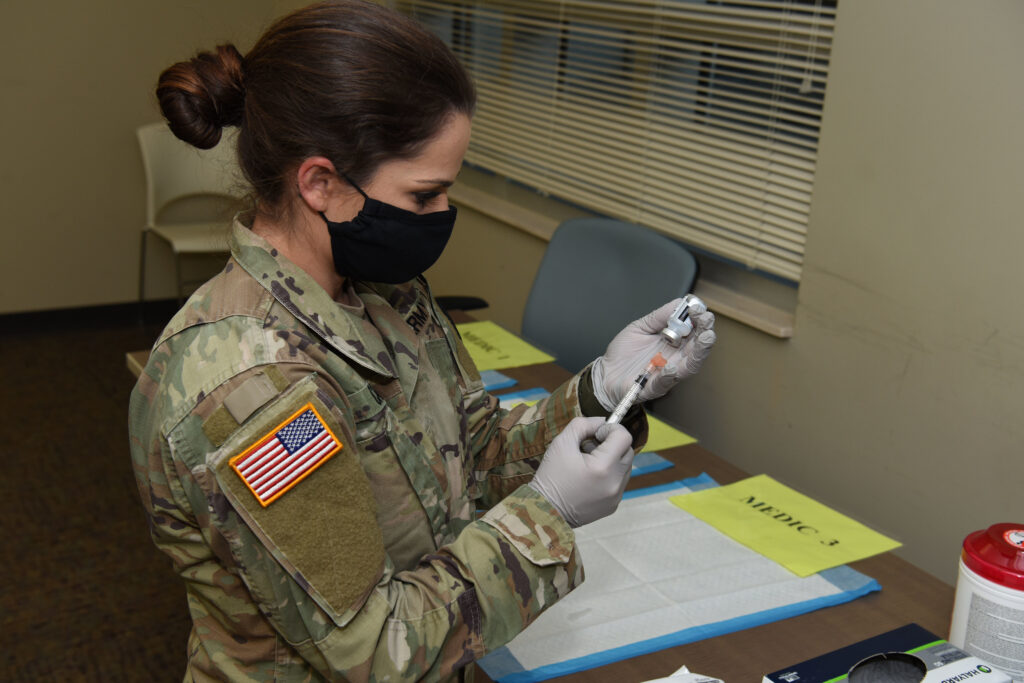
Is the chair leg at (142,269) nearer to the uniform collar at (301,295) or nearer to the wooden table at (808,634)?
the uniform collar at (301,295)

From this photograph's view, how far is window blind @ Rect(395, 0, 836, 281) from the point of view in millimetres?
2092

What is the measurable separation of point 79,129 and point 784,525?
374 centimetres

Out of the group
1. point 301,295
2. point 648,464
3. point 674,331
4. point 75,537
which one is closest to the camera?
point 301,295

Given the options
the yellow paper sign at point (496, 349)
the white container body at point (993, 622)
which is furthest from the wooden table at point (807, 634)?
the yellow paper sign at point (496, 349)

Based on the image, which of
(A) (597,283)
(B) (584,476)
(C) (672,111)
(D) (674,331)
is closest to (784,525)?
(D) (674,331)

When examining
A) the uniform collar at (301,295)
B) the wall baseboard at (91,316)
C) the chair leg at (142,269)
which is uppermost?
the uniform collar at (301,295)

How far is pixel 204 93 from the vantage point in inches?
37.3

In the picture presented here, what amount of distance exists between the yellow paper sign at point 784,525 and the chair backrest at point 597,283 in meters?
0.67

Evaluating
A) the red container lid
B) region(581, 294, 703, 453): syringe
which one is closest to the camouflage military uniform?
region(581, 294, 703, 453): syringe

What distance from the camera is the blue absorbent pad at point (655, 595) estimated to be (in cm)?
107

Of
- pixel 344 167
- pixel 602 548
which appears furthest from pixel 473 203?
pixel 344 167

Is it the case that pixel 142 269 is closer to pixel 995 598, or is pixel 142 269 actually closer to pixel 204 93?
pixel 204 93

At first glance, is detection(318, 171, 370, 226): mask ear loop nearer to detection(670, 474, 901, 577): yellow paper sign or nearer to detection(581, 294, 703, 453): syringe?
detection(581, 294, 703, 453): syringe

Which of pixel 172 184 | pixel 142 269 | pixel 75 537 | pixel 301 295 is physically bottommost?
pixel 75 537
